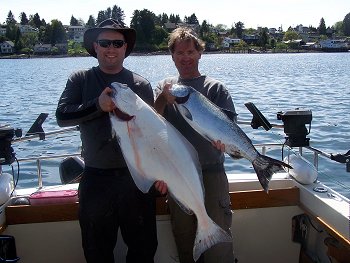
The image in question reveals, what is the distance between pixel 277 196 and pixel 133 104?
6.43ft

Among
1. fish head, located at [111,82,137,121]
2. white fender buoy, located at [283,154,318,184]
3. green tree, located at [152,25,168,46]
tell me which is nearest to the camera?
fish head, located at [111,82,137,121]

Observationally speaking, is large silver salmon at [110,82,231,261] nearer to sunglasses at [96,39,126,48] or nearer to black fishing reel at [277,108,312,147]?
sunglasses at [96,39,126,48]

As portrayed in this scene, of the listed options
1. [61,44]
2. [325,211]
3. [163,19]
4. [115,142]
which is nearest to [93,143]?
[115,142]

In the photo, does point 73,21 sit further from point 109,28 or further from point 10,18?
point 109,28

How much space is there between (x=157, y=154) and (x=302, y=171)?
6.05 ft

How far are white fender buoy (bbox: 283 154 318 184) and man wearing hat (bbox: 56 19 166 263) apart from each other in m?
1.57

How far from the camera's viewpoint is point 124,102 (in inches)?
117

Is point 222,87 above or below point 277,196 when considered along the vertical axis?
above

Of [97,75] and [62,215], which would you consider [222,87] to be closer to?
[97,75]

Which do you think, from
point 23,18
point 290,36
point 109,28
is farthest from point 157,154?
point 23,18

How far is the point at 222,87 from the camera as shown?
3.65 metres

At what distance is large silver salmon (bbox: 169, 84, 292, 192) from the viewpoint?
10.6ft

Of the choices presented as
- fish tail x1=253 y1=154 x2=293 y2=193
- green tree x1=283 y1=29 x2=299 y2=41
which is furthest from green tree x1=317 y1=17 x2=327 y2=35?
fish tail x1=253 y1=154 x2=293 y2=193

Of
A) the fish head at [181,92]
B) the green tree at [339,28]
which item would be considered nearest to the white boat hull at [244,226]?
the fish head at [181,92]
